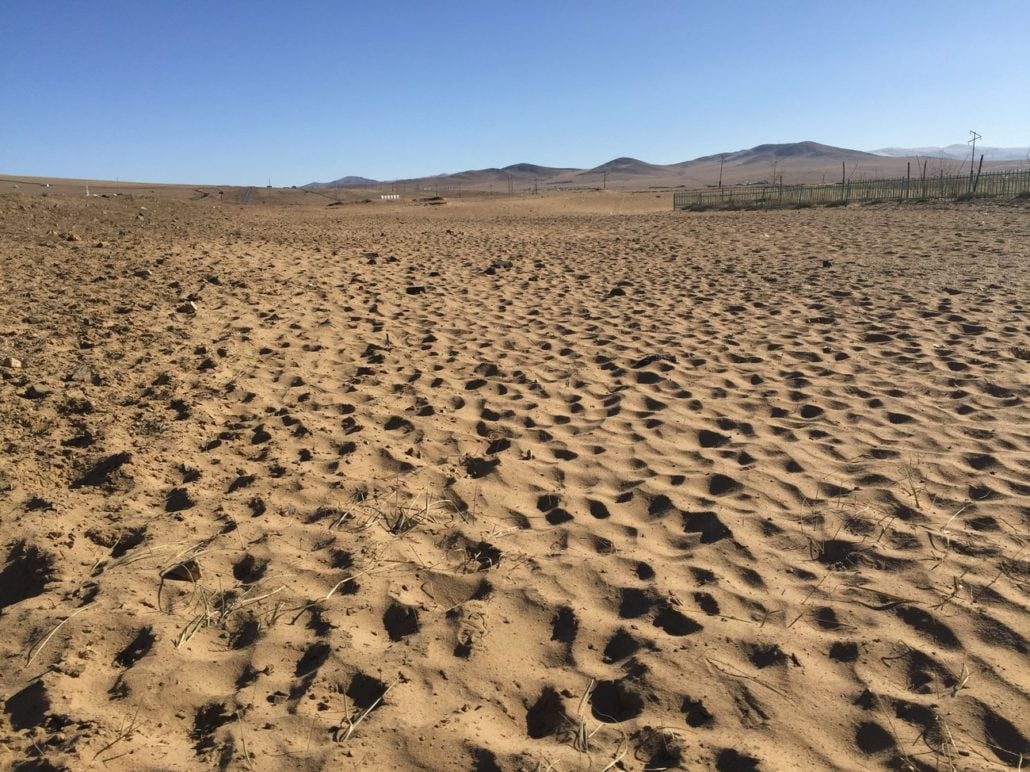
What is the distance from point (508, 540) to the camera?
2.81 metres

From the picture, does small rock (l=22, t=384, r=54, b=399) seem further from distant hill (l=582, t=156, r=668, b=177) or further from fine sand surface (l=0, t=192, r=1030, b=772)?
distant hill (l=582, t=156, r=668, b=177)

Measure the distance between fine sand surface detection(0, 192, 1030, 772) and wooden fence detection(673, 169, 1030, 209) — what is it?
727 inches

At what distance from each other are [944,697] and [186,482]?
295 cm

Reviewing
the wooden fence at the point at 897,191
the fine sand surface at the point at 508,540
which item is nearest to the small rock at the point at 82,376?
the fine sand surface at the point at 508,540

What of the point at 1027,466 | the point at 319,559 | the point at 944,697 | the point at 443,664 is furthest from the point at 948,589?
the point at 319,559

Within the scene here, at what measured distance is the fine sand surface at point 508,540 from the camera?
1.89 meters

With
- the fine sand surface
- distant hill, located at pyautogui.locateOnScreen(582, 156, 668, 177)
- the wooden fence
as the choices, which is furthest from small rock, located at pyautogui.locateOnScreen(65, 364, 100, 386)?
distant hill, located at pyautogui.locateOnScreen(582, 156, 668, 177)

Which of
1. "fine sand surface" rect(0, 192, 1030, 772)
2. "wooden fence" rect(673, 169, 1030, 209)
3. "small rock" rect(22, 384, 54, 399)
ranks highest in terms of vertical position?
"wooden fence" rect(673, 169, 1030, 209)

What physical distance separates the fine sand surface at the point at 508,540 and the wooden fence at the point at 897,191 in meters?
18.5

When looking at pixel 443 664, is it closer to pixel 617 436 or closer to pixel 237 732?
pixel 237 732

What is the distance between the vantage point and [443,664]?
Result: 6.95 feet

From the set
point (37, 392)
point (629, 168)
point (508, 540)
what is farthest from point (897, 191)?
point (629, 168)

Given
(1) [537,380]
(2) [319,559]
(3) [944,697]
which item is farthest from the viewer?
(1) [537,380]

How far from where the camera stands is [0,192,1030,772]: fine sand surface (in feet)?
6.19
